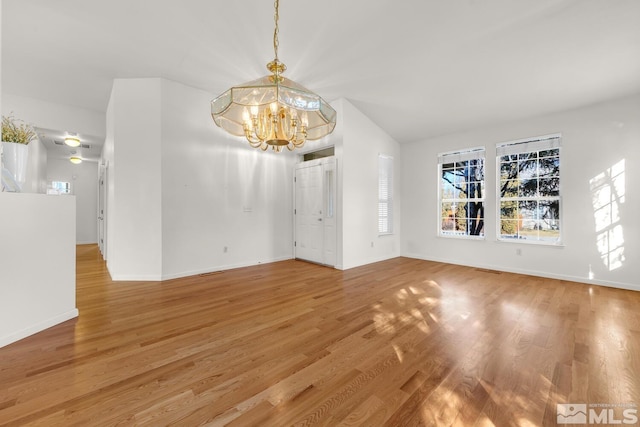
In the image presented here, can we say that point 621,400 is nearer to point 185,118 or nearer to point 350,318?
point 350,318

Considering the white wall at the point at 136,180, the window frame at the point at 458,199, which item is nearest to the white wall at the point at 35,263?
the white wall at the point at 136,180

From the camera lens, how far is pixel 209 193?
183 inches

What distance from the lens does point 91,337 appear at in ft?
7.52

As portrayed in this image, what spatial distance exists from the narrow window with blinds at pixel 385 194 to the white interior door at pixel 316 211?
1.28m

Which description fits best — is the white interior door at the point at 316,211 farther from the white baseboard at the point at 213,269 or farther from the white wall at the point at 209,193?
the white baseboard at the point at 213,269

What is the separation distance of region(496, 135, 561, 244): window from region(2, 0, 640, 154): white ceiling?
67 cm

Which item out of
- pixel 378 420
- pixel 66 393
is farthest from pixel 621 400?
pixel 66 393

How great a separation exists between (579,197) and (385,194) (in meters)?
3.24

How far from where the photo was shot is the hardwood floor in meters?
1.46

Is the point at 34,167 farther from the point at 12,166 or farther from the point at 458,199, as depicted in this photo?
the point at 458,199

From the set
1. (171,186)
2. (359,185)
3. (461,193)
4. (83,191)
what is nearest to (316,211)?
(359,185)

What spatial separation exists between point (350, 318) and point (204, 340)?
141cm

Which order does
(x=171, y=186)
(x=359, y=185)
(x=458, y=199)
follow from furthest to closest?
(x=458, y=199)
(x=359, y=185)
(x=171, y=186)

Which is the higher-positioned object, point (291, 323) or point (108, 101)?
point (108, 101)
